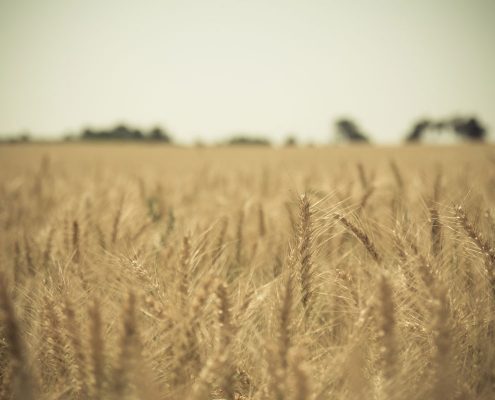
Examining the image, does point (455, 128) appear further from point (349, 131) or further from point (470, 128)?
point (349, 131)

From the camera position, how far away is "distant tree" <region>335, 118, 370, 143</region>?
1661 inches

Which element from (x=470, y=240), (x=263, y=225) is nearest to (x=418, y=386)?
(x=470, y=240)

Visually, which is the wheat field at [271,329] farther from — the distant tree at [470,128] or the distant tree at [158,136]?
the distant tree at [158,136]

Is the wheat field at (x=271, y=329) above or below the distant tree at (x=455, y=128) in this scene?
below

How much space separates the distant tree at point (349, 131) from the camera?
138 ft

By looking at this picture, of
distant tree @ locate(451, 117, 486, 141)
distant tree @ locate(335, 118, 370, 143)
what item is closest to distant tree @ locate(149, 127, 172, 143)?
distant tree @ locate(335, 118, 370, 143)

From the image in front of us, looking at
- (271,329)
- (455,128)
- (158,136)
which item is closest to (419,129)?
(455,128)

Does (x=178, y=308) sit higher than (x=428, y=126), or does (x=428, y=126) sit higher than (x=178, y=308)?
(x=428, y=126)

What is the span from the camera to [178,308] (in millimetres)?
720

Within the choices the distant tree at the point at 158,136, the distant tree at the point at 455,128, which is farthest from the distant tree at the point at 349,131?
the distant tree at the point at 158,136

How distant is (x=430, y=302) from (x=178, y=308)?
493 mm

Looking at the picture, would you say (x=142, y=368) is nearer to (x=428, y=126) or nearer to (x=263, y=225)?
(x=263, y=225)

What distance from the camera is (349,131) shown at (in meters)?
43.3

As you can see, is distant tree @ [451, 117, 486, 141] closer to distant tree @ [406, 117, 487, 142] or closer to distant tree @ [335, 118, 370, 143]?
distant tree @ [406, 117, 487, 142]
